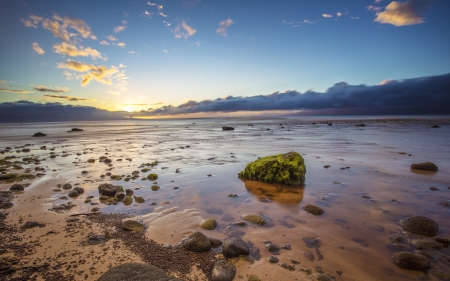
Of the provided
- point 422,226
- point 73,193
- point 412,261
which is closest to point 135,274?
point 412,261

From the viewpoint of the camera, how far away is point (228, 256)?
11.8 ft

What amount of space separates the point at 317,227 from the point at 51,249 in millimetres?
5141

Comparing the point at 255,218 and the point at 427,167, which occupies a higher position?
the point at 255,218

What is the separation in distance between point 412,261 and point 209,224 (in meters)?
3.53

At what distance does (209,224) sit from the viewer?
15.3 feet

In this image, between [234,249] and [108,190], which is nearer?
[234,249]

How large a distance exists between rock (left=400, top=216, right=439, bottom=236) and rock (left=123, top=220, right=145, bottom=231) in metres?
5.55

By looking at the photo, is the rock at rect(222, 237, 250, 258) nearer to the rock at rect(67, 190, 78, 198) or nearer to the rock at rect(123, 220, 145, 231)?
the rock at rect(123, 220, 145, 231)

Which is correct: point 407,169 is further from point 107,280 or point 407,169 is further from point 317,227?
point 107,280

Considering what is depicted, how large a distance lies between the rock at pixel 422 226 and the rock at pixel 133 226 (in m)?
5.55

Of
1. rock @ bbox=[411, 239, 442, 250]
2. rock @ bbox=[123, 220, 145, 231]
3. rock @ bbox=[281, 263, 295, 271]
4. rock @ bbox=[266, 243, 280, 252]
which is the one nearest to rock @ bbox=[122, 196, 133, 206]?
rock @ bbox=[123, 220, 145, 231]

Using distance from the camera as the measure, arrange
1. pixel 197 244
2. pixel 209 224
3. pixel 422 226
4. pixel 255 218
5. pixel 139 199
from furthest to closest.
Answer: pixel 139 199, pixel 255 218, pixel 209 224, pixel 422 226, pixel 197 244

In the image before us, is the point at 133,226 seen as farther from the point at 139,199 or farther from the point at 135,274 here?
the point at 135,274

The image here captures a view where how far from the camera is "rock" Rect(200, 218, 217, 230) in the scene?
15.1ft
